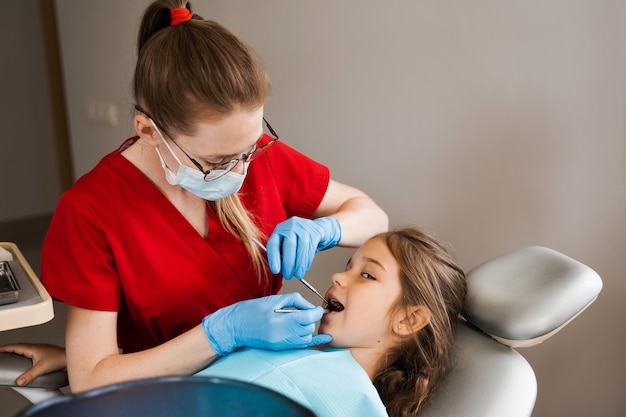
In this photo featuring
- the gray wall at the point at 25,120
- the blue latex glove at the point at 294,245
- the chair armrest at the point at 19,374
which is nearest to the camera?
the chair armrest at the point at 19,374

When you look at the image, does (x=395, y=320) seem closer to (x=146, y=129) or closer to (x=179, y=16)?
(x=146, y=129)

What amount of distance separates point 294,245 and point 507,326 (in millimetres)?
440

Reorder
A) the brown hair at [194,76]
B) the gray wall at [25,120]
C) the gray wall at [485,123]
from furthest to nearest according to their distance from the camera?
the gray wall at [25,120]
the gray wall at [485,123]
the brown hair at [194,76]

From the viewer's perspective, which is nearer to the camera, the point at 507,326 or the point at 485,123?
the point at 507,326

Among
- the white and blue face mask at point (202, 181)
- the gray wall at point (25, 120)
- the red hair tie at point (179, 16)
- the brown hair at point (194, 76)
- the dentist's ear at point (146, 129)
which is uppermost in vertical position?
the red hair tie at point (179, 16)

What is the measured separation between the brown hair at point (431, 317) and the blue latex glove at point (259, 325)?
0.24m

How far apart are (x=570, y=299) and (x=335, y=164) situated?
1.11 m

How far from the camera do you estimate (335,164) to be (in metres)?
2.35

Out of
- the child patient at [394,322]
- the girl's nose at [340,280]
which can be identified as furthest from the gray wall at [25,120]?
the girl's nose at [340,280]

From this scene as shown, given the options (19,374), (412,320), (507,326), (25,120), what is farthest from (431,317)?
(25,120)

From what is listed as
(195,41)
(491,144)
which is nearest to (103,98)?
(491,144)

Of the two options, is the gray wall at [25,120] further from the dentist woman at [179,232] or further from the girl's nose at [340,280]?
the girl's nose at [340,280]

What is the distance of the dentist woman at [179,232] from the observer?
4.20ft

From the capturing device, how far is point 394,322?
146 centimetres
